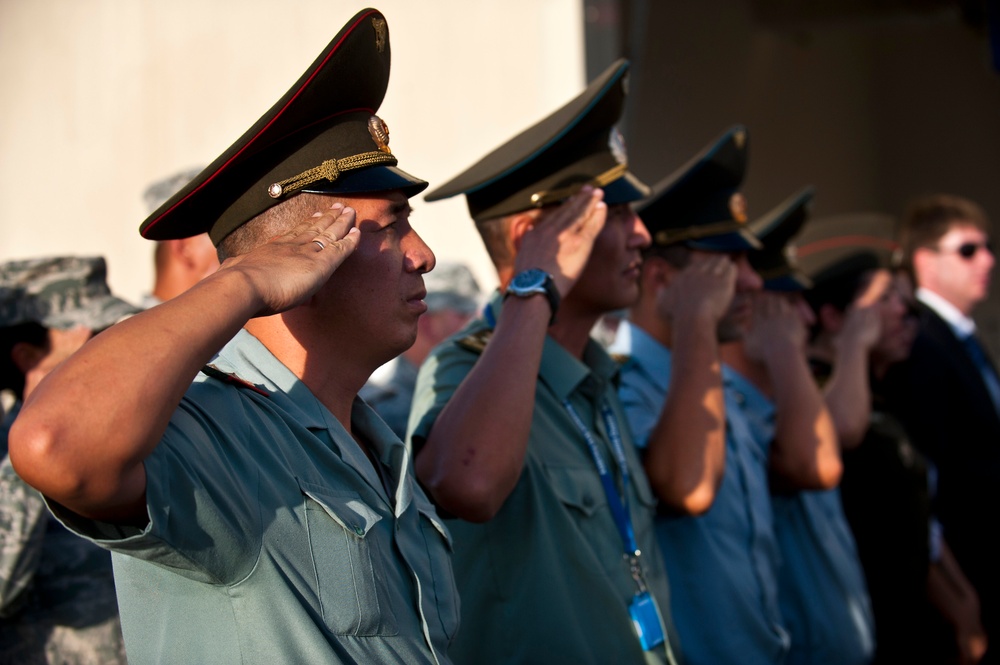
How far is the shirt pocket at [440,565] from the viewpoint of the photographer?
71.9 inches

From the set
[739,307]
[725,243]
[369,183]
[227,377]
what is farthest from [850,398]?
[227,377]

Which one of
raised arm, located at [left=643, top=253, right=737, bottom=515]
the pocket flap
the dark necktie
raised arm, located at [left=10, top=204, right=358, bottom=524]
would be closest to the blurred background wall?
raised arm, located at [left=643, top=253, right=737, bottom=515]

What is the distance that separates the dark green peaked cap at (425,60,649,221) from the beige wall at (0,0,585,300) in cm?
228

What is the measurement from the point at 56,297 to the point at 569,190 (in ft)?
5.18

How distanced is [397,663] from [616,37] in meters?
4.94

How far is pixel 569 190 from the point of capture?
2.80 m

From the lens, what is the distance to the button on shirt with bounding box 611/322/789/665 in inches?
118

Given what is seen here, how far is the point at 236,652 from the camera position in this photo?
1.48m

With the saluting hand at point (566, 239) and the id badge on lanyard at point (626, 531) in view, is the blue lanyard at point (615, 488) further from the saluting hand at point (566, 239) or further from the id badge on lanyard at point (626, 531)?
the saluting hand at point (566, 239)

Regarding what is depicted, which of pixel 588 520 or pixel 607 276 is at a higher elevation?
pixel 607 276

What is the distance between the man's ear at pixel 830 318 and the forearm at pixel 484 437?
2748 millimetres

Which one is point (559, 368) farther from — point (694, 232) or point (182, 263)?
point (182, 263)

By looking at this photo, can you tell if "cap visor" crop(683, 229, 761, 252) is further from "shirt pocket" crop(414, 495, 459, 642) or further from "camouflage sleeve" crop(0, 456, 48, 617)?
"camouflage sleeve" crop(0, 456, 48, 617)

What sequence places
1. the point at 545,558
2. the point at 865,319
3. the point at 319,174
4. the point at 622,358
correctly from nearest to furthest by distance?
the point at 319,174
the point at 545,558
the point at 622,358
the point at 865,319
